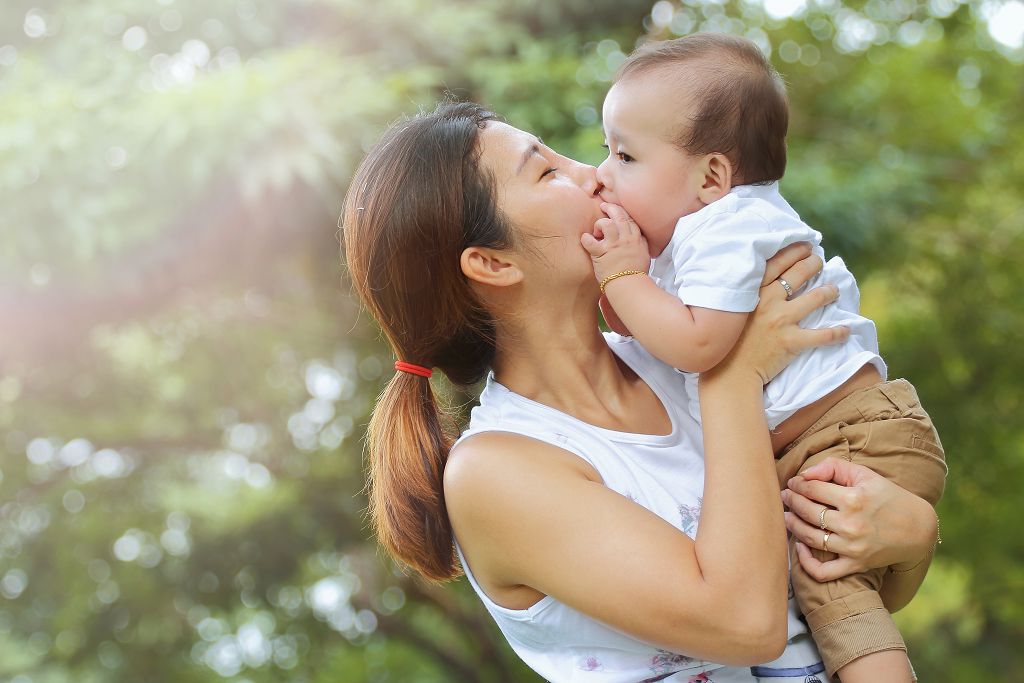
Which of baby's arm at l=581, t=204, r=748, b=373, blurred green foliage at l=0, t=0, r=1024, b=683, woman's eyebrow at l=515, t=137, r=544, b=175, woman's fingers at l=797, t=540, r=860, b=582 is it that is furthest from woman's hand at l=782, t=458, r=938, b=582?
blurred green foliage at l=0, t=0, r=1024, b=683

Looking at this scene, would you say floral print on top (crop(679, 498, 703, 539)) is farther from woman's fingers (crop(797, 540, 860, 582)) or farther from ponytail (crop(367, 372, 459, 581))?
ponytail (crop(367, 372, 459, 581))

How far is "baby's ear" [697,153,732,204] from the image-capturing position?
1.58 meters


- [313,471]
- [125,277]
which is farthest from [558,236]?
[313,471]

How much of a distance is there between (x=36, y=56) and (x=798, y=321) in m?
4.52

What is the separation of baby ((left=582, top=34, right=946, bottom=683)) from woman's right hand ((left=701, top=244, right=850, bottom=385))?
0.07 feet

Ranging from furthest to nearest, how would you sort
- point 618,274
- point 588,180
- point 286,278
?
point 286,278 < point 588,180 < point 618,274

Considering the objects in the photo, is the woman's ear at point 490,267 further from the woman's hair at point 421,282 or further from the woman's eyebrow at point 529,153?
the woman's eyebrow at point 529,153

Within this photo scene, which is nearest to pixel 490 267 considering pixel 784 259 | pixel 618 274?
pixel 618 274

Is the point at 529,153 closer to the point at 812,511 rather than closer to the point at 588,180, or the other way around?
the point at 588,180

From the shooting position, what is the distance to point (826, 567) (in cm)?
145

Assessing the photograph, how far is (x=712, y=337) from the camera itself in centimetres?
143

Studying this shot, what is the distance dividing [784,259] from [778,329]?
11 cm

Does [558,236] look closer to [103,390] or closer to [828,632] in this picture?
[828,632]

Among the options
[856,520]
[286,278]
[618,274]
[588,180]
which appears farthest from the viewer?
[286,278]
